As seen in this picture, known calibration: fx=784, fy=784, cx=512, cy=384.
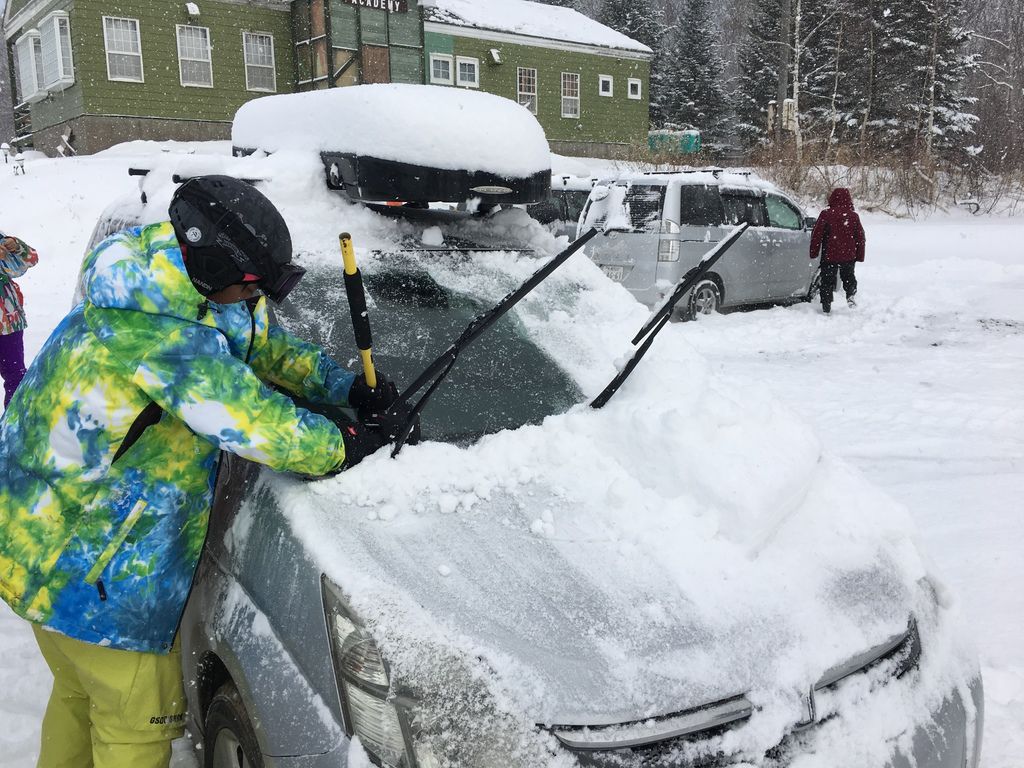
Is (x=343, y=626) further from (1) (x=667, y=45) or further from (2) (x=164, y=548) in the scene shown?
(1) (x=667, y=45)

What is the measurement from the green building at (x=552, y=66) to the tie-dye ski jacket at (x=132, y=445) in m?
25.2

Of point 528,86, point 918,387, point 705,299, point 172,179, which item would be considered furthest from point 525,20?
point 172,179

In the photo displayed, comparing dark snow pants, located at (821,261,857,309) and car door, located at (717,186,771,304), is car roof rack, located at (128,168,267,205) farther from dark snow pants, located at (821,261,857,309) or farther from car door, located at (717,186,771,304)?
dark snow pants, located at (821,261,857,309)

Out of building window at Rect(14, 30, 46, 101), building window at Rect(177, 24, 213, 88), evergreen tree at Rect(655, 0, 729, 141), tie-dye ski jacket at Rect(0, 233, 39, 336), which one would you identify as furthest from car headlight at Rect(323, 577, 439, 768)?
evergreen tree at Rect(655, 0, 729, 141)

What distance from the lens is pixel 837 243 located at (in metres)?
10.5

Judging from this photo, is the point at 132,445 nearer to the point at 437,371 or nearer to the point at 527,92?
the point at 437,371

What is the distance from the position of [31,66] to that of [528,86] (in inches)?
632

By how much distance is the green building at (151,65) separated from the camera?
68.0ft

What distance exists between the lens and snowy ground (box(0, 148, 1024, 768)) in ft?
10.1

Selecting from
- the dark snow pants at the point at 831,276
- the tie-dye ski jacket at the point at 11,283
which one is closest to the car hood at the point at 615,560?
the tie-dye ski jacket at the point at 11,283

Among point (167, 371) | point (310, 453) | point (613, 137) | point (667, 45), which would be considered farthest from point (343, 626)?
point (667, 45)

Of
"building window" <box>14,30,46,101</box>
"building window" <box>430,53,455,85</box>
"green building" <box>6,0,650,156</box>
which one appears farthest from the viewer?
"building window" <box>430,53,455,85</box>

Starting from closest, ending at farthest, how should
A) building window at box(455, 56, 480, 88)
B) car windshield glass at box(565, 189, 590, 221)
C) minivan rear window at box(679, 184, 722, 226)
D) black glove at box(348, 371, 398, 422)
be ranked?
1. black glove at box(348, 371, 398, 422)
2. minivan rear window at box(679, 184, 722, 226)
3. car windshield glass at box(565, 189, 590, 221)
4. building window at box(455, 56, 480, 88)

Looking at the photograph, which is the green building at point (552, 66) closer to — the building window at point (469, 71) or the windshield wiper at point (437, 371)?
the building window at point (469, 71)
